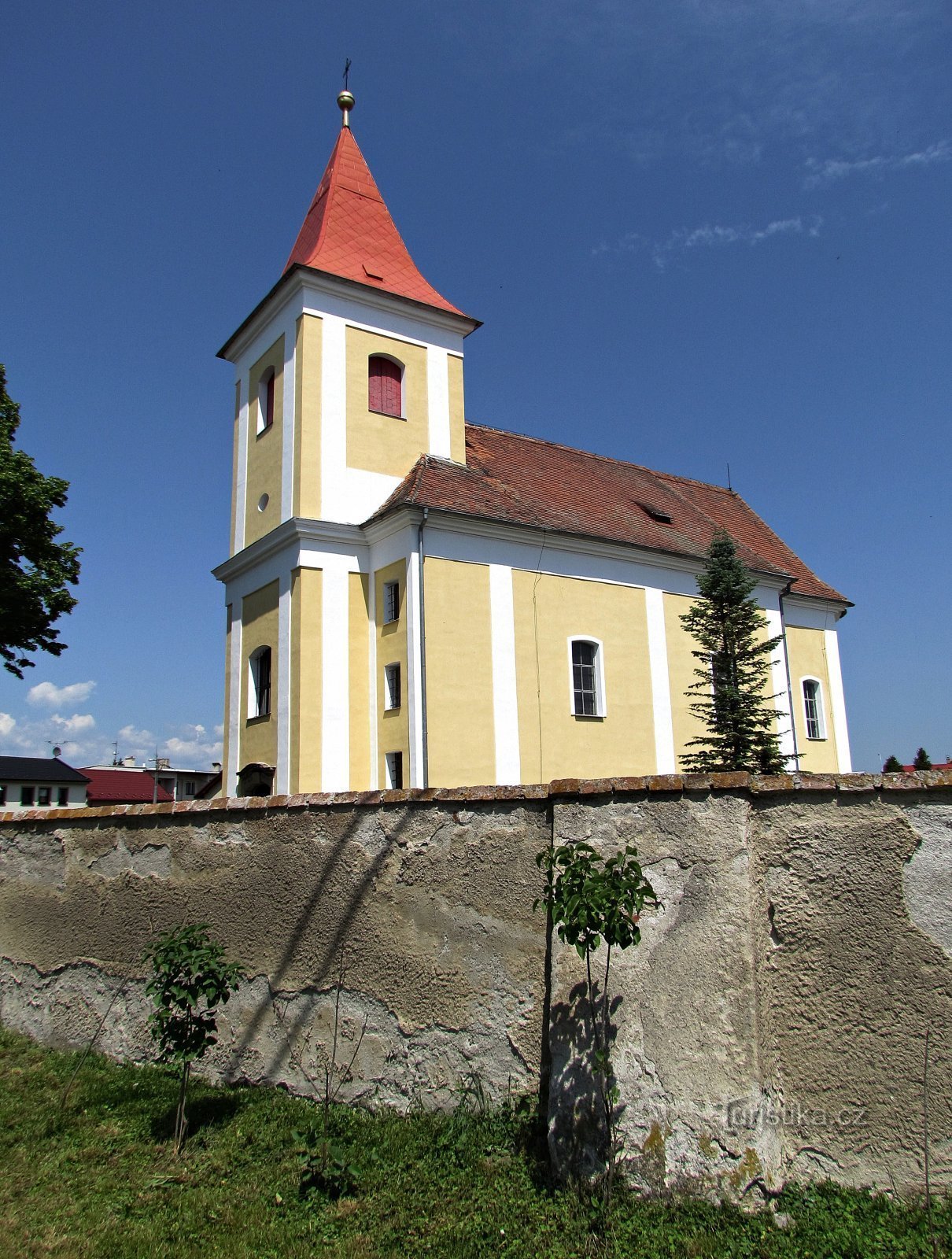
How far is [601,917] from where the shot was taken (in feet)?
13.0

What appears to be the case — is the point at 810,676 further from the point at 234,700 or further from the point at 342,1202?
the point at 342,1202

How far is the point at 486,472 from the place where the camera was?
18.9 metres

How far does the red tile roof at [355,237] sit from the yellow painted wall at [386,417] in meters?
1.10

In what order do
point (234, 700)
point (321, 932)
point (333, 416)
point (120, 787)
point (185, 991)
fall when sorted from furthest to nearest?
point (120, 787) < point (234, 700) < point (333, 416) < point (321, 932) < point (185, 991)

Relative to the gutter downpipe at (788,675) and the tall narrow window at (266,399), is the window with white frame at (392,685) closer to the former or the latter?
the tall narrow window at (266,399)

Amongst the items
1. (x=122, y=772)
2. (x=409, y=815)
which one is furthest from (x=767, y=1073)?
(x=122, y=772)

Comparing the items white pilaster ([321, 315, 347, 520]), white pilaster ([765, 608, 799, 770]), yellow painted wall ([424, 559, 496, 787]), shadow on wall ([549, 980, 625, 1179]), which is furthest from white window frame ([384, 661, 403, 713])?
shadow on wall ([549, 980, 625, 1179])

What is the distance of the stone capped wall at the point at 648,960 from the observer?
3.84m

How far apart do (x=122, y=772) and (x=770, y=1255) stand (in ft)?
187

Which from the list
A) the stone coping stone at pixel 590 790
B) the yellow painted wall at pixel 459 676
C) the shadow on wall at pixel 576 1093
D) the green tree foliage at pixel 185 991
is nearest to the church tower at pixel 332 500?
the yellow painted wall at pixel 459 676

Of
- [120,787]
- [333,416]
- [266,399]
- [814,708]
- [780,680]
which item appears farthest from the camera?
[120,787]

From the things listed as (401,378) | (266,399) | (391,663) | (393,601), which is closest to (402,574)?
(393,601)

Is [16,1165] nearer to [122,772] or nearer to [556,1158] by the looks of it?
[556,1158]

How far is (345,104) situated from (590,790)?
22.2m
